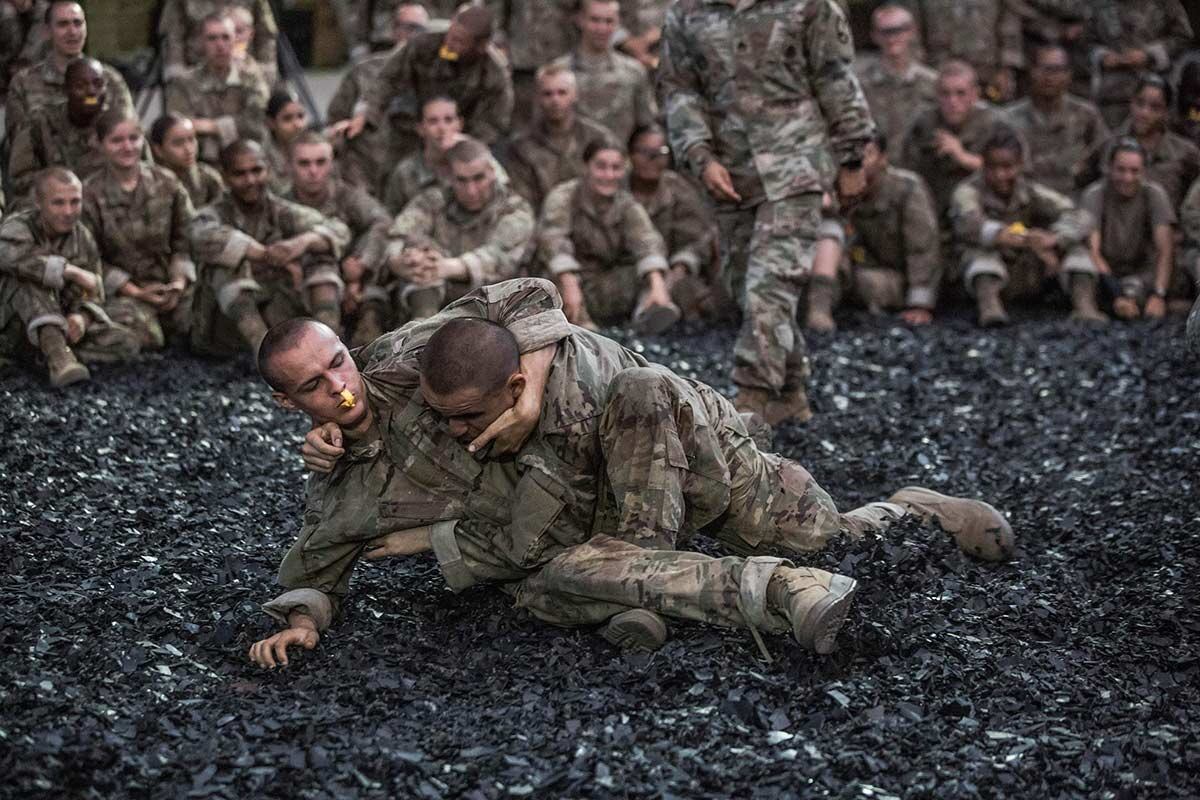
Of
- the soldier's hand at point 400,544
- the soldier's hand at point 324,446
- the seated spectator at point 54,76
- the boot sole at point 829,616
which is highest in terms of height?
the seated spectator at point 54,76

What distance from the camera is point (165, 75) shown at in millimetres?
9047

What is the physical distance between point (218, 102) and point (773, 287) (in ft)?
13.8

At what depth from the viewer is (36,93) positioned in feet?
26.0

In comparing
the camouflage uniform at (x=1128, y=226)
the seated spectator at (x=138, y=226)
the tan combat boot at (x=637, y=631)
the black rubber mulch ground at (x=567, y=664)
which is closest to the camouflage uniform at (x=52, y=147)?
the seated spectator at (x=138, y=226)

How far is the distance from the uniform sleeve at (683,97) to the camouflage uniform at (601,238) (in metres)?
2.11

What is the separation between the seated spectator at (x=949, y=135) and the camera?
9109mm

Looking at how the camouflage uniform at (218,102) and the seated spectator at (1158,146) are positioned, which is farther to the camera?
the seated spectator at (1158,146)

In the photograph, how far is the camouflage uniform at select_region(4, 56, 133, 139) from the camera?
7.91 meters

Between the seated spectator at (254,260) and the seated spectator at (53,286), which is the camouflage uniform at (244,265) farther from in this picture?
the seated spectator at (53,286)

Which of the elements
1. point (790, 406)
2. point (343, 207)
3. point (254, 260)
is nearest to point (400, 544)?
point (790, 406)

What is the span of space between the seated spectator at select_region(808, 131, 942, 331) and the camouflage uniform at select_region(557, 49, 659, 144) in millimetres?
1383

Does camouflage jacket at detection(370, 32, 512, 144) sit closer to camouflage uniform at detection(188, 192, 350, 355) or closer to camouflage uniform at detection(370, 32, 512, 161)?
camouflage uniform at detection(370, 32, 512, 161)

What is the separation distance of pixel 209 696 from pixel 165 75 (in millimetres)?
6086

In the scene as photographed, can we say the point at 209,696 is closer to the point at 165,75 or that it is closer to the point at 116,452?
the point at 116,452
